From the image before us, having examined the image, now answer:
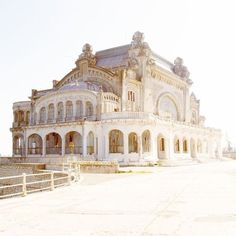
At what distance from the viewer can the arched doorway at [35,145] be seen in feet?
180

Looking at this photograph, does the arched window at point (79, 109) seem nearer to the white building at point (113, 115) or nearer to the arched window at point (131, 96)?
the white building at point (113, 115)

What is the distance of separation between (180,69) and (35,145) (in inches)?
1331

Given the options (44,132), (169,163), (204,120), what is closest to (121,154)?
(169,163)

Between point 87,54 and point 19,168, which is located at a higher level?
point 87,54

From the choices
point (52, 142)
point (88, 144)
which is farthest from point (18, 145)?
point (88, 144)

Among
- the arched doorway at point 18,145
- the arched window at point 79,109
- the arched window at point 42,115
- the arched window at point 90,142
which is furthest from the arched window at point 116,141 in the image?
the arched doorway at point 18,145

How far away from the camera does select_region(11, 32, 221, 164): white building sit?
46562 mm

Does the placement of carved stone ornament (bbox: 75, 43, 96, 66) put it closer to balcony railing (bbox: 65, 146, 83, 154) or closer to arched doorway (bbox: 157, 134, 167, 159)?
balcony railing (bbox: 65, 146, 83, 154)

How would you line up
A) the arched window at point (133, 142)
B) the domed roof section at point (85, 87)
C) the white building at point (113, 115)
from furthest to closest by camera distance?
the domed roof section at point (85, 87) < the arched window at point (133, 142) < the white building at point (113, 115)

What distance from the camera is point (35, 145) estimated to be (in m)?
56.4

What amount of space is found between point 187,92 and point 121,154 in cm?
3269

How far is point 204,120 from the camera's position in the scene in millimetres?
87438

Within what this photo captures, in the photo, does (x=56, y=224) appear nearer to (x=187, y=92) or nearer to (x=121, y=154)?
(x=121, y=154)

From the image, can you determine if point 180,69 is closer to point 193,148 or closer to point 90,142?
point 193,148
